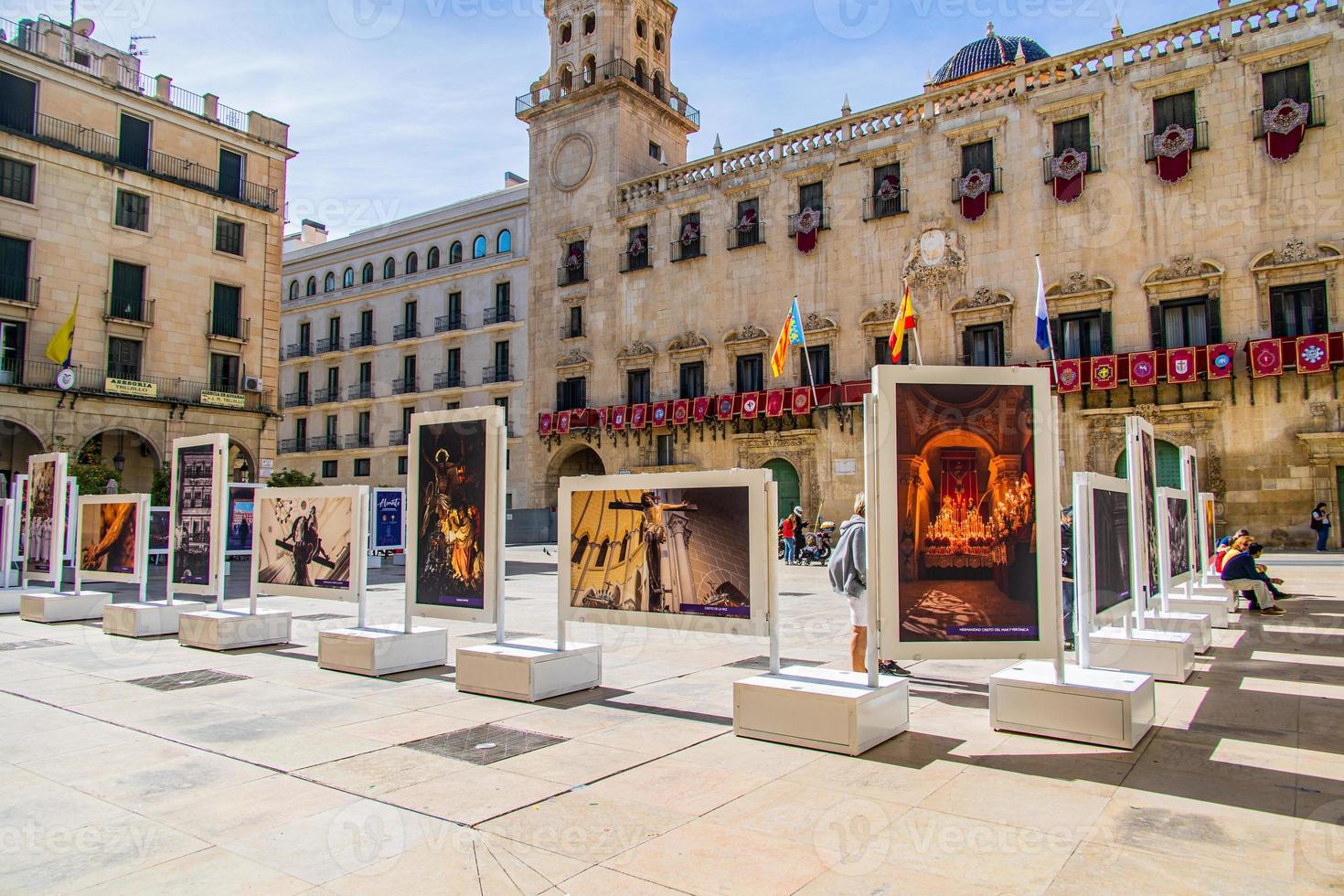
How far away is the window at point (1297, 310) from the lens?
73.8ft

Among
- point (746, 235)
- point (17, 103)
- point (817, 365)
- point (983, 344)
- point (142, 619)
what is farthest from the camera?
point (746, 235)

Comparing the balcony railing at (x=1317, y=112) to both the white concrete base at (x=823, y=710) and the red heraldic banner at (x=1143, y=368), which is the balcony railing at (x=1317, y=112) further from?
the white concrete base at (x=823, y=710)

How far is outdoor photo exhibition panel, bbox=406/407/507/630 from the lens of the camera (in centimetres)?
795

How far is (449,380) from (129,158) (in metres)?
17.1

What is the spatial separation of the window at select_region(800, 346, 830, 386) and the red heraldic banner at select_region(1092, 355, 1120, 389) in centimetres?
860

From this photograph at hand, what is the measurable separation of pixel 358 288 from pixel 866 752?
1870 inches

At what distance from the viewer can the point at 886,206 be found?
29.4 metres

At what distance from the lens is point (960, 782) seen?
16.5ft

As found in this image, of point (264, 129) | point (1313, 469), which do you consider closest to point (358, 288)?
point (264, 129)

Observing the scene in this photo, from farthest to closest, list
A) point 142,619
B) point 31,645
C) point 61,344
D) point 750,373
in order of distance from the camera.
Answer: point 750,373, point 61,344, point 142,619, point 31,645

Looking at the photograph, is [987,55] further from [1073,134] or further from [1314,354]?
[1314,354]

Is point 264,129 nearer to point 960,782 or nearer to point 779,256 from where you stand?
point 779,256

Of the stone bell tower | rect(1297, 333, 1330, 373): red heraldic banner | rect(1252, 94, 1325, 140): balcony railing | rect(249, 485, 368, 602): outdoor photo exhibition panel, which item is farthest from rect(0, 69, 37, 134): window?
rect(1297, 333, 1330, 373): red heraldic banner

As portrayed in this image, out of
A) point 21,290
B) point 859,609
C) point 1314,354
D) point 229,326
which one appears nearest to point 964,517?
point 859,609
